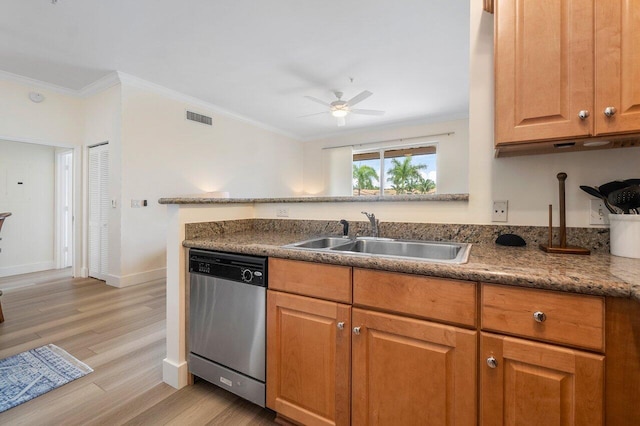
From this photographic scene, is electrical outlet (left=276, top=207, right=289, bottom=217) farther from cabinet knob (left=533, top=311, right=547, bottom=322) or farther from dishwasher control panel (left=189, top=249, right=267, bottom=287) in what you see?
cabinet knob (left=533, top=311, right=547, bottom=322)

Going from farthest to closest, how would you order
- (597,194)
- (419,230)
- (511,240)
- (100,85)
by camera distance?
1. (100,85)
2. (419,230)
3. (511,240)
4. (597,194)

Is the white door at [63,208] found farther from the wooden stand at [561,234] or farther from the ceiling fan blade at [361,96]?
the wooden stand at [561,234]

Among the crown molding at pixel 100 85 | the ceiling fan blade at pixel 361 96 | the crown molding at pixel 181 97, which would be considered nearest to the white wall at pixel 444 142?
the crown molding at pixel 181 97

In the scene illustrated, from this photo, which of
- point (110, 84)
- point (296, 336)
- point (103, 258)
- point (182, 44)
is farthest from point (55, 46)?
point (296, 336)

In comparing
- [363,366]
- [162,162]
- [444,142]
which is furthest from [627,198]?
[444,142]

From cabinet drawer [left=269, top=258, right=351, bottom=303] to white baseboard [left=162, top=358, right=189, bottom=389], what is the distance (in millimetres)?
894

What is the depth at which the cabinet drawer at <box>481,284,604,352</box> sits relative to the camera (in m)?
0.81

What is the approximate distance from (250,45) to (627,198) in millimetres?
3241

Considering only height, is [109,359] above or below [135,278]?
below

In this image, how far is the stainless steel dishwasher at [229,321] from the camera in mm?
1418

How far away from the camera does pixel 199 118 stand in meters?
4.59

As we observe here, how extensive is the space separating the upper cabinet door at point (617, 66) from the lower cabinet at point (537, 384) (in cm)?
83

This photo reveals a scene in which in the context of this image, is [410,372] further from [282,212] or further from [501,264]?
[282,212]

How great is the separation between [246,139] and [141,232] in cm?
260
